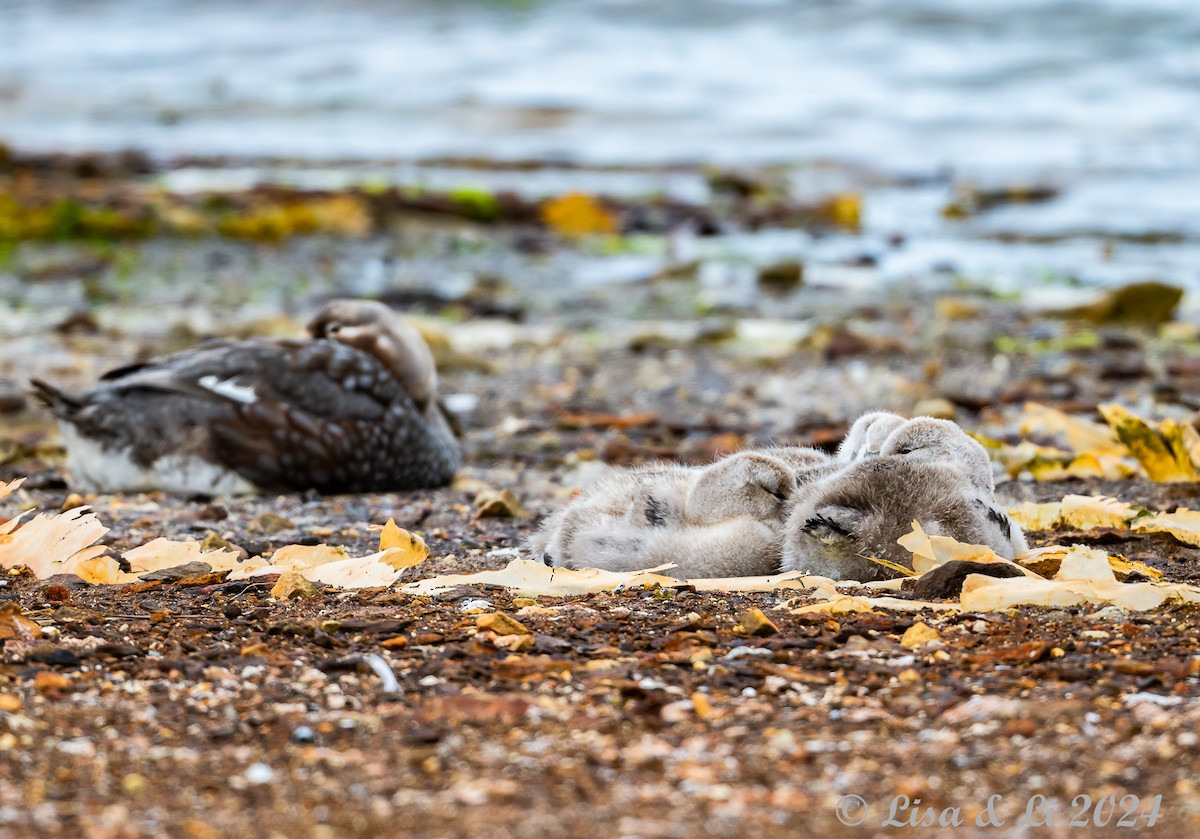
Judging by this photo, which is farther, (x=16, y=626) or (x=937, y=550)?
(x=937, y=550)

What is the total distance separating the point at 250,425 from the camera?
251 inches

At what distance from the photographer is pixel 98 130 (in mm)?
22969

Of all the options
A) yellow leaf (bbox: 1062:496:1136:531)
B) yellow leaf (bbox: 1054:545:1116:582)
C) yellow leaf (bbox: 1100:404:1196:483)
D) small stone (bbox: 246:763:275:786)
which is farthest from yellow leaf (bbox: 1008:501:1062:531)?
small stone (bbox: 246:763:275:786)

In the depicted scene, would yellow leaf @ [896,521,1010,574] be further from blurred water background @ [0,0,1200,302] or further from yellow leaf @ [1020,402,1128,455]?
blurred water background @ [0,0,1200,302]

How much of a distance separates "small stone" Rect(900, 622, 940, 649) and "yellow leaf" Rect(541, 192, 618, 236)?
38.5ft

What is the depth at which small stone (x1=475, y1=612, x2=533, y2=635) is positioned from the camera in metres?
3.60

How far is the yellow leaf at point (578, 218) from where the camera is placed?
1511 cm

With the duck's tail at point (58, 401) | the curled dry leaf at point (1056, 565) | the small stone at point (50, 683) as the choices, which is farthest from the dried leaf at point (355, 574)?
the duck's tail at point (58, 401)

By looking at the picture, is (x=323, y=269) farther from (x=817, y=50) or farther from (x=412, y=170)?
(x=817, y=50)

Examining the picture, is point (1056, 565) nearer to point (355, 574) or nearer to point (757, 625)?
point (757, 625)

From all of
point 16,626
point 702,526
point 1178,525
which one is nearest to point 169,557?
point 16,626

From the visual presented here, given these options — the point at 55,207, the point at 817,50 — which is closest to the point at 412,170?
the point at 55,207

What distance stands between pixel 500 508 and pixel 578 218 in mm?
9758

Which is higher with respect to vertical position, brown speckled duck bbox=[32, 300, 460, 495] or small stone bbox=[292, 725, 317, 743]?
small stone bbox=[292, 725, 317, 743]
